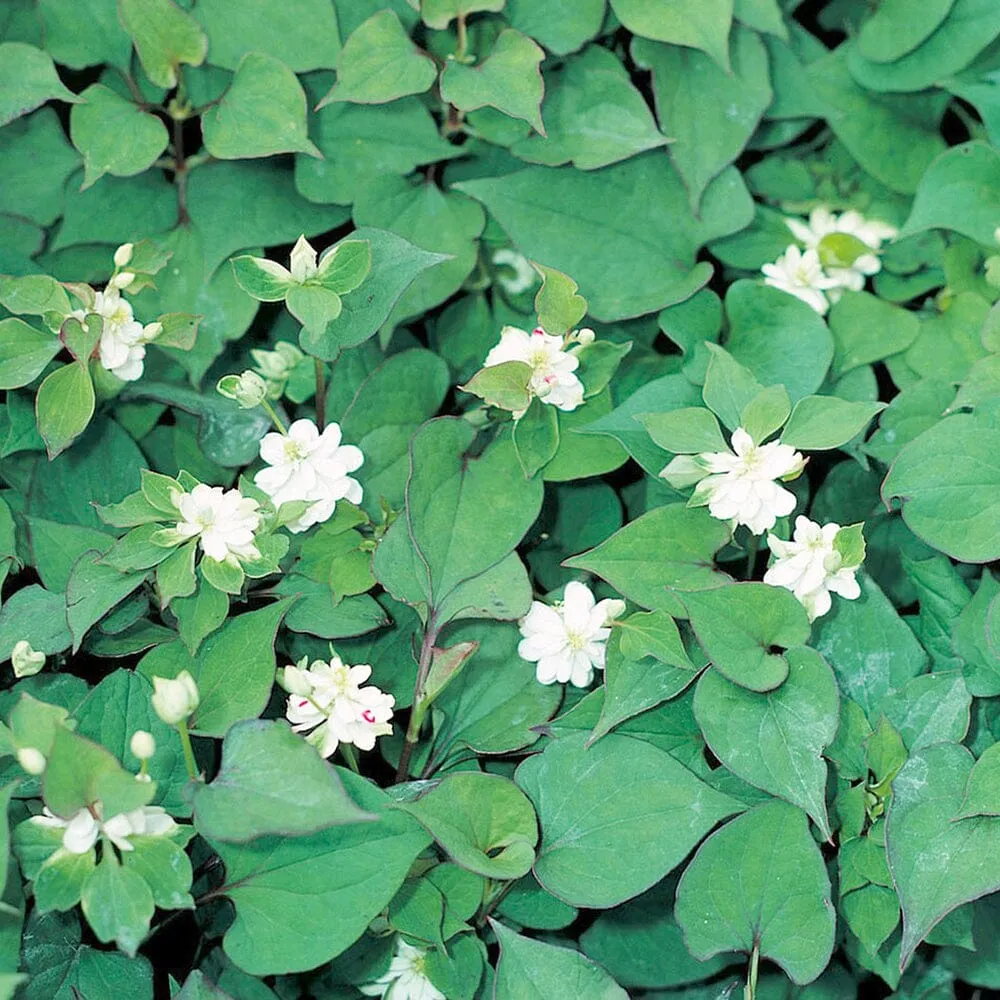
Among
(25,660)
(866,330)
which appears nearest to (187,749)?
(25,660)

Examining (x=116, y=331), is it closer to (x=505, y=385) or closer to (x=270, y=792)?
(x=505, y=385)

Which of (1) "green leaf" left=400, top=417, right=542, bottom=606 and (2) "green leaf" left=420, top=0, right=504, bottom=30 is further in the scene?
(2) "green leaf" left=420, top=0, right=504, bottom=30

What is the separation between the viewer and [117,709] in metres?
0.97

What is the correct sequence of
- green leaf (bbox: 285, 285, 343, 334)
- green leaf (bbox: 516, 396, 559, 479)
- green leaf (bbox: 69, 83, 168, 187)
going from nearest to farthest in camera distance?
1. green leaf (bbox: 285, 285, 343, 334)
2. green leaf (bbox: 516, 396, 559, 479)
3. green leaf (bbox: 69, 83, 168, 187)

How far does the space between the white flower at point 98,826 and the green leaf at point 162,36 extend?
2.62ft

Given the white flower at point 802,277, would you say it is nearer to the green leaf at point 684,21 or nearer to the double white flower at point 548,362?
the green leaf at point 684,21

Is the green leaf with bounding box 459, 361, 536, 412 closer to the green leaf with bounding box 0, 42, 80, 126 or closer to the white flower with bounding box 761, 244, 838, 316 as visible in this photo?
the white flower with bounding box 761, 244, 838, 316

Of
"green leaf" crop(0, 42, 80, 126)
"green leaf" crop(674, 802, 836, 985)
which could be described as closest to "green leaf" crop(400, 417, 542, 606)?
"green leaf" crop(674, 802, 836, 985)

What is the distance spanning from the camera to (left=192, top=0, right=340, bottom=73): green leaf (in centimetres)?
127

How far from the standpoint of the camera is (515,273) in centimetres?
143

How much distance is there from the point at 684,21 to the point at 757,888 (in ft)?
3.01

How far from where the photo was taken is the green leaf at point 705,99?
1344mm

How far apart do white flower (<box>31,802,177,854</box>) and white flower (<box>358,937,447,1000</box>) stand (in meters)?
0.27

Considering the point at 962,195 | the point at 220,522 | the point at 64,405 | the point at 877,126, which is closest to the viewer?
the point at 220,522
